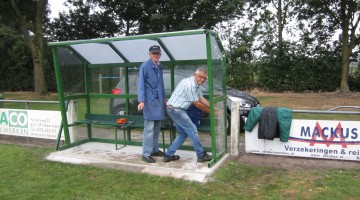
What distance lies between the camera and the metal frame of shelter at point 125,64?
5613mm

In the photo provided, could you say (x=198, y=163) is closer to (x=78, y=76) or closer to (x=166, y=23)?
(x=78, y=76)

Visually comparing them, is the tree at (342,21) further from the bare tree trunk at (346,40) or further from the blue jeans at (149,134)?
the blue jeans at (149,134)

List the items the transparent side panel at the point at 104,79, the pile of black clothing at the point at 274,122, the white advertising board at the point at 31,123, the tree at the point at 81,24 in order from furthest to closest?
the tree at the point at 81,24 < the white advertising board at the point at 31,123 < the transparent side panel at the point at 104,79 < the pile of black clothing at the point at 274,122

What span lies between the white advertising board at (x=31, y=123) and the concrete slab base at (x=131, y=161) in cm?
90

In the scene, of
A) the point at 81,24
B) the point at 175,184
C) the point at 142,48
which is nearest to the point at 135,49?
the point at 142,48

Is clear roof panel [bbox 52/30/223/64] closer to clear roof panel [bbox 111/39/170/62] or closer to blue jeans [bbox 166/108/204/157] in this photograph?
clear roof panel [bbox 111/39/170/62]

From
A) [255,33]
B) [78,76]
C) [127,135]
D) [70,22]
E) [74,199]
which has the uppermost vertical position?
[70,22]

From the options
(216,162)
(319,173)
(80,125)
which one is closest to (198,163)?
(216,162)

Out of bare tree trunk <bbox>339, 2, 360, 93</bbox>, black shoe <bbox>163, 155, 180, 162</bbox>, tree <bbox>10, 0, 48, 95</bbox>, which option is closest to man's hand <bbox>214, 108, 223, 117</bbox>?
black shoe <bbox>163, 155, 180, 162</bbox>

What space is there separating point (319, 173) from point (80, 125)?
16.1 feet

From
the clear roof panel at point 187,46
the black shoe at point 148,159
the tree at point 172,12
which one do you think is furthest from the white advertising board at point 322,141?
the tree at point 172,12

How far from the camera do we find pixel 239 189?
479 cm

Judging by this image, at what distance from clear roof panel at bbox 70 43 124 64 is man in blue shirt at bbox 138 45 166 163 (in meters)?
1.43

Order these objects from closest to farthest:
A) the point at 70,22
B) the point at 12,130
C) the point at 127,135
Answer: the point at 127,135, the point at 12,130, the point at 70,22
